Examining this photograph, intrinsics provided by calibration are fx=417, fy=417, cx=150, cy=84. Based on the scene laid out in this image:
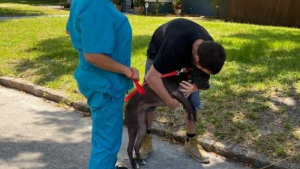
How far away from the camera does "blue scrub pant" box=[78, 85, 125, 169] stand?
112 inches

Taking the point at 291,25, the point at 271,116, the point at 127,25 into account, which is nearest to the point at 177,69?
the point at 127,25

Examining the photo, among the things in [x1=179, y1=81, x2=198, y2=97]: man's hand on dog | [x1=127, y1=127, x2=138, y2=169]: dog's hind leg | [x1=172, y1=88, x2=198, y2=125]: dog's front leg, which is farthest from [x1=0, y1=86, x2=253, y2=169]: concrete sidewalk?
[x1=179, y1=81, x2=198, y2=97]: man's hand on dog

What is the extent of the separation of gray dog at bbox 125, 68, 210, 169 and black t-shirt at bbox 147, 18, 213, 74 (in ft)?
0.37

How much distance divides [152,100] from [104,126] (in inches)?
33.9

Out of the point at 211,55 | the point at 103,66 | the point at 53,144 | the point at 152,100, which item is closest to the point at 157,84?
the point at 152,100

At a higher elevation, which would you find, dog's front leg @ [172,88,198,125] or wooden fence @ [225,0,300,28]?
wooden fence @ [225,0,300,28]

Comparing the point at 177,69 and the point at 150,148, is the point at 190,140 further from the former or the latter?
the point at 177,69

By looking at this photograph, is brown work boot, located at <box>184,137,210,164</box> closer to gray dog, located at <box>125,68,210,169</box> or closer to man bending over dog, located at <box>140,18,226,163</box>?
gray dog, located at <box>125,68,210,169</box>

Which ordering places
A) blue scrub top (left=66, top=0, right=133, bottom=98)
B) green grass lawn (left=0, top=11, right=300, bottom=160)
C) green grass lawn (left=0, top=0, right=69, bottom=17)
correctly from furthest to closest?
green grass lawn (left=0, top=0, right=69, bottom=17) < green grass lawn (left=0, top=11, right=300, bottom=160) < blue scrub top (left=66, top=0, right=133, bottom=98)

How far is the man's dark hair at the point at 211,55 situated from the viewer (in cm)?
313

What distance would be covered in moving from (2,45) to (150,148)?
6.67 metres

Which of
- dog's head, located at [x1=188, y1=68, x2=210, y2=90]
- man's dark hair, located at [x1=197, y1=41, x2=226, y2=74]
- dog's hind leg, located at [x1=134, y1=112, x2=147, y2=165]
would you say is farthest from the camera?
dog's hind leg, located at [x1=134, y1=112, x2=147, y2=165]

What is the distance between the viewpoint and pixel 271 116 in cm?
473

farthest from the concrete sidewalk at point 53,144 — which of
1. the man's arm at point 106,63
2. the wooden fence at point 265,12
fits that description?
the wooden fence at point 265,12
